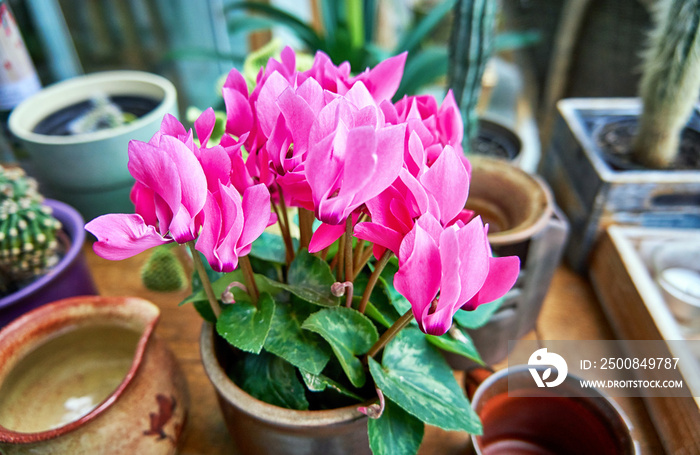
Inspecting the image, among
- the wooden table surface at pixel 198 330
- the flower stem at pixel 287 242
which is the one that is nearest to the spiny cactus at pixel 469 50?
the wooden table surface at pixel 198 330

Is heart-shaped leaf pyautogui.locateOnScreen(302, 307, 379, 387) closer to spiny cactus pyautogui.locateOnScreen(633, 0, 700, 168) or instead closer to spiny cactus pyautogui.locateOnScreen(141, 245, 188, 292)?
spiny cactus pyautogui.locateOnScreen(141, 245, 188, 292)

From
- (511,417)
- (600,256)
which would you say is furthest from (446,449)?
(600,256)

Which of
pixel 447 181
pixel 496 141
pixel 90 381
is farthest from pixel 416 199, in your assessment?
pixel 496 141

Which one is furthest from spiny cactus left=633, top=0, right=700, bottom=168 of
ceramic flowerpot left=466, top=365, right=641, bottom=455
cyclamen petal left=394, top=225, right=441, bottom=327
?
cyclamen petal left=394, top=225, right=441, bottom=327

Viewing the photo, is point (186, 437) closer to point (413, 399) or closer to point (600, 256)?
point (413, 399)

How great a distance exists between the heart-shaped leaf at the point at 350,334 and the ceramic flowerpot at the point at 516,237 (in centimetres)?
14

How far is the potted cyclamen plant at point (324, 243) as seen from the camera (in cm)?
19

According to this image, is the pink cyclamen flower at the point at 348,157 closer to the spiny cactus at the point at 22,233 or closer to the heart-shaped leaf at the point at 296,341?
the heart-shaped leaf at the point at 296,341

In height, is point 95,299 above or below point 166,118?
below

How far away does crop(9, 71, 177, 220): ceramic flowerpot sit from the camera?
47cm

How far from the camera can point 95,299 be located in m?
0.35

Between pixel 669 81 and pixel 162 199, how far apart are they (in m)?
0.53

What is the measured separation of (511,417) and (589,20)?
1.06 meters

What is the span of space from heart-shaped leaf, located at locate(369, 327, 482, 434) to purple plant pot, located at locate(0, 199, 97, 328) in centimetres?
30
